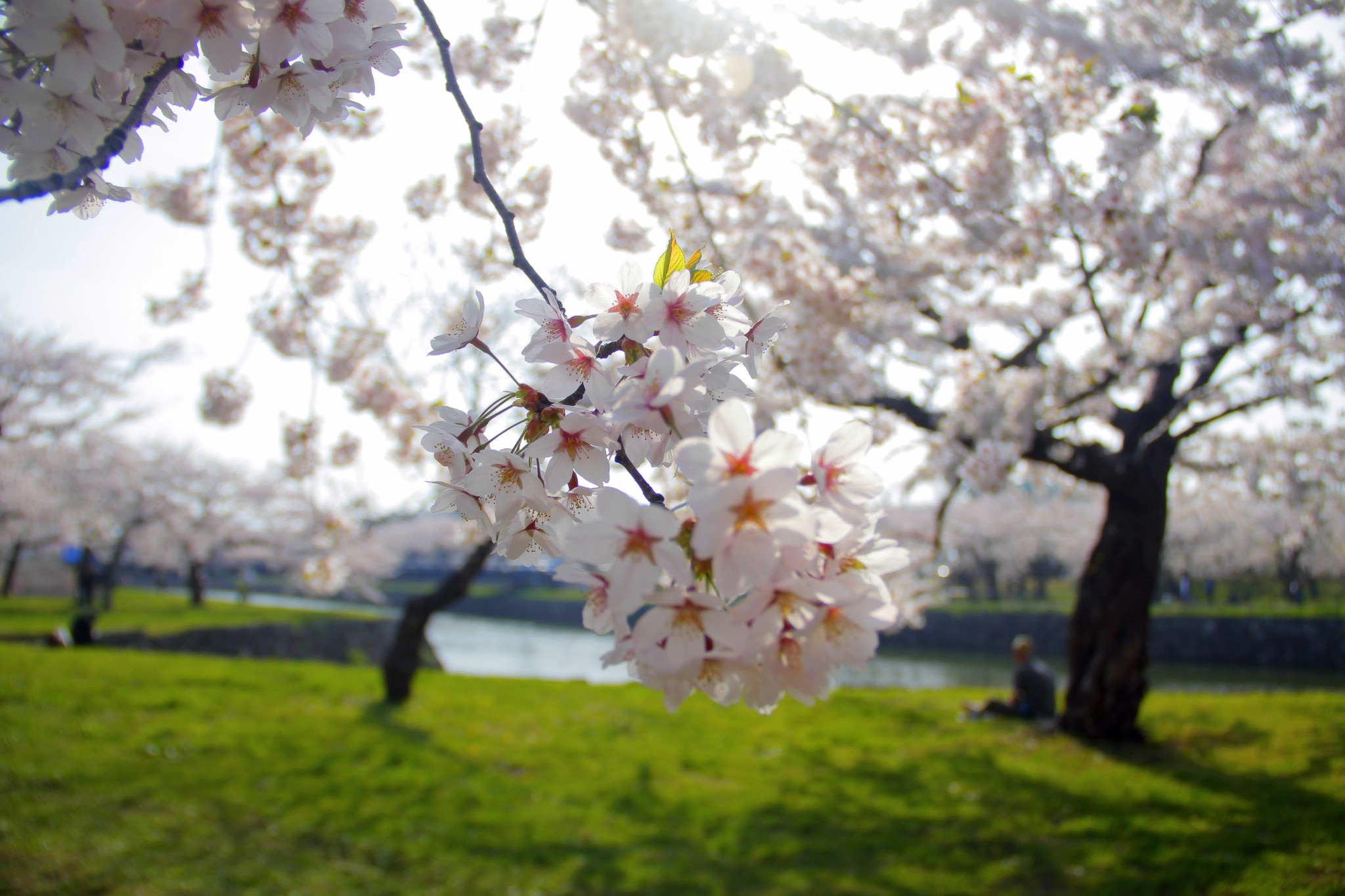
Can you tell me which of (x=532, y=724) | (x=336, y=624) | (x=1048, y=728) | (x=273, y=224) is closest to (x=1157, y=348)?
(x=1048, y=728)

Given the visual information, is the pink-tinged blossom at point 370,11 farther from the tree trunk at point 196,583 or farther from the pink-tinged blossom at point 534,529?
the tree trunk at point 196,583

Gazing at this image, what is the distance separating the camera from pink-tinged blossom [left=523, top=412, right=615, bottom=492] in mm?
818

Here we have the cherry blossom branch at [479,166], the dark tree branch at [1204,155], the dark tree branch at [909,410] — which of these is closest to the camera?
the cherry blossom branch at [479,166]

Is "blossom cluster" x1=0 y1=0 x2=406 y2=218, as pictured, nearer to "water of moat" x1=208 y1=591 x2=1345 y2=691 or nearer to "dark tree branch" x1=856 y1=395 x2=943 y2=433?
"dark tree branch" x1=856 y1=395 x2=943 y2=433

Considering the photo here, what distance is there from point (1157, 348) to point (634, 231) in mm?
5039

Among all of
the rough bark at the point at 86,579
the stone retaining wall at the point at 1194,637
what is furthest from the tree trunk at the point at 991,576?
the rough bark at the point at 86,579

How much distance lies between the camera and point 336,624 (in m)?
18.6

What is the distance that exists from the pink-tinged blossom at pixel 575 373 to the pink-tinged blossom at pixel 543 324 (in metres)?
0.01

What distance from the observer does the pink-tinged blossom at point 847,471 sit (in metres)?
0.76

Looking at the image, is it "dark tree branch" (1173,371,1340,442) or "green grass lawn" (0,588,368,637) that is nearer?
"dark tree branch" (1173,371,1340,442)

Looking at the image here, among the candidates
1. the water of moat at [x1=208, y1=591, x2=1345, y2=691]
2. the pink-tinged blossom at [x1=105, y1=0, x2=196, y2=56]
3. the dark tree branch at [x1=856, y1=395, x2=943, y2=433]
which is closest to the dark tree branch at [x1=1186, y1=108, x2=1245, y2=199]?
the dark tree branch at [x1=856, y1=395, x2=943, y2=433]

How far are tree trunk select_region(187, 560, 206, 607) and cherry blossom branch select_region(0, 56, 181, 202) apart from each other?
2666 centimetres

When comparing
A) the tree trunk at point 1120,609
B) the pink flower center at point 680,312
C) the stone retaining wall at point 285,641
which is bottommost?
the stone retaining wall at point 285,641

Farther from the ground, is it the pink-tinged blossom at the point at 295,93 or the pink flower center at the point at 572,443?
the pink-tinged blossom at the point at 295,93
